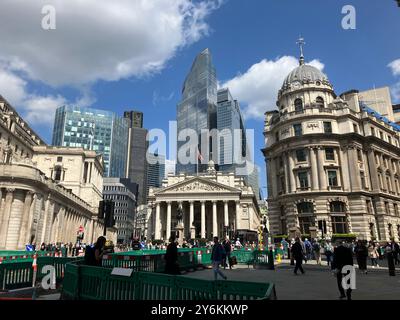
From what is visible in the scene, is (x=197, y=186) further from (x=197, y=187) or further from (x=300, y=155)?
(x=300, y=155)

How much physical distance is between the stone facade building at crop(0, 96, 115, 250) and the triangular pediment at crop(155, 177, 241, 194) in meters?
23.6

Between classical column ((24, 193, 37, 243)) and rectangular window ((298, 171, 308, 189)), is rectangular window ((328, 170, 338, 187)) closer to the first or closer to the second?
rectangular window ((298, 171, 308, 189))

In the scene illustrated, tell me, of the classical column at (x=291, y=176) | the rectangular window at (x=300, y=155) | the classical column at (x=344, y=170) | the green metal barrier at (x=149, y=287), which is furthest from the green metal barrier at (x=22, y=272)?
the classical column at (x=344, y=170)

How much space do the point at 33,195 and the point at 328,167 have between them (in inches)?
1567

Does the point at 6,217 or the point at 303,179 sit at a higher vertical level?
the point at 303,179

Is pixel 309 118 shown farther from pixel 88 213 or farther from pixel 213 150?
pixel 213 150

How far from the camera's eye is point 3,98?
5119cm

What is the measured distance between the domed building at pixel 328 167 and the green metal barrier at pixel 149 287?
1400 inches

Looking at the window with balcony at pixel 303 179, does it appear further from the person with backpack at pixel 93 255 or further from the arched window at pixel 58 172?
the arched window at pixel 58 172

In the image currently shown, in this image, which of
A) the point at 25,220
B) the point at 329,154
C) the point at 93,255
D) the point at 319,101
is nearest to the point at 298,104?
the point at 319,101

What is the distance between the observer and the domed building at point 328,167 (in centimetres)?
4244

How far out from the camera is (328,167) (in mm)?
44500
